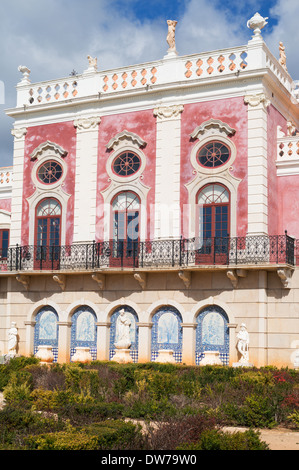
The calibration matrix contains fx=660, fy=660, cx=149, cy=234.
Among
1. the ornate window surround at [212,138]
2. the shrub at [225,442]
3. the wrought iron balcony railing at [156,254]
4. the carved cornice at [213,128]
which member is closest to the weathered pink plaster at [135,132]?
the wrought iron balcony railing at [156,254]

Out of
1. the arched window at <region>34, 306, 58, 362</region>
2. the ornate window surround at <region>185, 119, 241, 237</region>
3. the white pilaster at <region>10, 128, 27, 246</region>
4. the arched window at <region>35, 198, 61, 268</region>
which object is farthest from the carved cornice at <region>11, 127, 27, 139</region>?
the ornate window surround at <region>185, 119, 241, 237</region>

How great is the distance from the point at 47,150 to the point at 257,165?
8.83 metres

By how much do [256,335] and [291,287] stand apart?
1.97 m

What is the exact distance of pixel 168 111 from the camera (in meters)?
24.3

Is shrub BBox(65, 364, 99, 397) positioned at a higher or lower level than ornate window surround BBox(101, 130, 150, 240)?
lower

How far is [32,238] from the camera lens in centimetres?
2620

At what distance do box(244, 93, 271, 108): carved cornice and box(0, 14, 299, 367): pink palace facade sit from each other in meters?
0.04

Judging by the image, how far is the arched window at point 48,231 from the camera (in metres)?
25.5

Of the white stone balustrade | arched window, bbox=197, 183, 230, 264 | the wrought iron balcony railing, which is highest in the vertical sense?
the white stone balustrade

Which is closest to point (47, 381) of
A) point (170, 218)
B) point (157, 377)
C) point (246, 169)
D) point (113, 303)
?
point (157, 377)

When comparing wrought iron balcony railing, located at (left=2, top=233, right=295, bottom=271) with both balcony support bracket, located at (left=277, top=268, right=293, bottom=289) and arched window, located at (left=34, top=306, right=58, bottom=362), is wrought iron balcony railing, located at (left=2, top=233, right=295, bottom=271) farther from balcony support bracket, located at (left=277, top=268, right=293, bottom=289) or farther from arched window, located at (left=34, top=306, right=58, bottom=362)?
arched window, located at (left=34, top=306, right=58, bottom=362)

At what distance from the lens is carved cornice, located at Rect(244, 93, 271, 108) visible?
896 inches

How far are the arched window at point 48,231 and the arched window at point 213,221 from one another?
5.83 metres

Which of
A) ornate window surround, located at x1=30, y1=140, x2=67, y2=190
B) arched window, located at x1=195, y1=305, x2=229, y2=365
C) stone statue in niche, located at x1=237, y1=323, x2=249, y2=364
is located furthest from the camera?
ornate window surround, located at x1=30, y1=140, x2=67, y2=190
